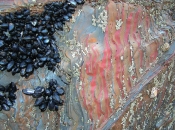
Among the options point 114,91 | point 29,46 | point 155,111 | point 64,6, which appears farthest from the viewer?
point 155,111

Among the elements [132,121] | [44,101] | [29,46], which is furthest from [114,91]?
[29,46]

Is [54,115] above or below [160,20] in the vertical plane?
below

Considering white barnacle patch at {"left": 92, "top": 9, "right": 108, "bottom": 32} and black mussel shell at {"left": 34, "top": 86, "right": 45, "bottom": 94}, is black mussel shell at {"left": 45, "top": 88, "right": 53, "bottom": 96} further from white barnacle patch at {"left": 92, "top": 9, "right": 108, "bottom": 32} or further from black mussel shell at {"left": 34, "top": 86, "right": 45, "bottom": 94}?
white barnacle patch at {"left": 92, "top": 9, "right": 108, "bottom": 32}

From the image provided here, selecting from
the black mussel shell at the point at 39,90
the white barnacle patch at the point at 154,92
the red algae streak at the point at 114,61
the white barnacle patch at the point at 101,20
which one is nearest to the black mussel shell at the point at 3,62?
the black mussel shell at the point at 39,90

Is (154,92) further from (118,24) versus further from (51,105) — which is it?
(51,105)

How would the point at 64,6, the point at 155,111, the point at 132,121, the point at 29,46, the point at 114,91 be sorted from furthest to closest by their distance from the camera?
the point at 155,111 → the point at 132,121 → the point at 114,91 → the point at 64,6 → the point at 29,46

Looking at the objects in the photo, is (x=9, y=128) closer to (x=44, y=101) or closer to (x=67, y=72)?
(x=44, y=101)

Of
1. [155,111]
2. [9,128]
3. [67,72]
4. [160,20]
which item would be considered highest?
[160,20]
